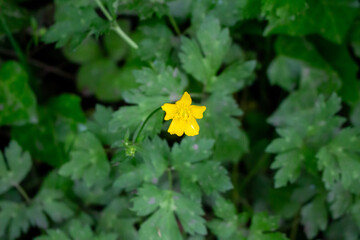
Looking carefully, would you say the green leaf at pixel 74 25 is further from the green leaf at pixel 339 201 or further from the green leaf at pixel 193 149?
the green leaf at pixel 339 201

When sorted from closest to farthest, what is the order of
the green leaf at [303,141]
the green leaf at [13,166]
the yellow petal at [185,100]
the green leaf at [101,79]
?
the yellow petal at [185,100] → the green leaf at [303,141] → the green leaf at [13,166] → the green leaf at [101,79]

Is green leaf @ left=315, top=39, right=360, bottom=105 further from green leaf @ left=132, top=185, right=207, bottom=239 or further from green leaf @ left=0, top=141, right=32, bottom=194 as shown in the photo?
green leaf @ left=0, top=141, right=32, bottom=194

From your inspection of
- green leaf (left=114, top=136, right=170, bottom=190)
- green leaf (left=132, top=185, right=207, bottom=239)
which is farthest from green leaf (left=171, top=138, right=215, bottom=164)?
green leaf (left=132, top=185, right=207, bottom=239)

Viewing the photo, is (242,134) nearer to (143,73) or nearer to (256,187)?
(256,187)

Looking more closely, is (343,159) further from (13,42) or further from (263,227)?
(13,42)

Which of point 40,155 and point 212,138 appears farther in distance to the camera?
point 40,155

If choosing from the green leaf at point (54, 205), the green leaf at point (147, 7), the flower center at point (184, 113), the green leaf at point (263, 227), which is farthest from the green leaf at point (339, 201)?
the green leaf at point (54, 205)

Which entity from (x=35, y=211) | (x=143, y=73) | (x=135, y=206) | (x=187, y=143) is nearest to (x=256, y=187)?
(x=187, y=143)
